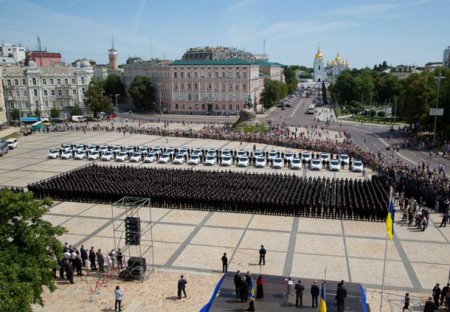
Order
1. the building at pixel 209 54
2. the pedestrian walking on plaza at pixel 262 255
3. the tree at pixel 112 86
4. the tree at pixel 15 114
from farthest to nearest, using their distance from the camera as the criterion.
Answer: the tree at pixel 112 86, the building at pixel 209 54, the tree at pixel 15 114, the pedestrian walking on plaza at pixel 262 255

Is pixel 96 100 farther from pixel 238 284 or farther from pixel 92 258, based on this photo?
pixel 238 284

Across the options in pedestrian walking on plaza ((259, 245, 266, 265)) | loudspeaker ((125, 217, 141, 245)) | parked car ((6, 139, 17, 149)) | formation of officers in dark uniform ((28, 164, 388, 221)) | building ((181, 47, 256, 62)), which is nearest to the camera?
loudspeaker ((125, 217, 141, 245))

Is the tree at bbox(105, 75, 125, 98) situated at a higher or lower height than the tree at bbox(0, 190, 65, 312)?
higher

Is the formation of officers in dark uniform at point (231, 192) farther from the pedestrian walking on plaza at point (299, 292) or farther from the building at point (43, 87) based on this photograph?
the building at point (43, 87)

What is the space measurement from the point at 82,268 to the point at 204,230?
6918 millimetres

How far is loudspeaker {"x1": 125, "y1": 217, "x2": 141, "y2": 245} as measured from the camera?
17.8 metres

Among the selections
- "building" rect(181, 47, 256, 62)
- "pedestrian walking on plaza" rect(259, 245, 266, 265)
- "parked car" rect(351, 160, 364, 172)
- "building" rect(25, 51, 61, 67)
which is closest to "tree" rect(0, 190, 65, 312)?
"pedestrian walking on plaza" rect(259, 245, 266, 265)

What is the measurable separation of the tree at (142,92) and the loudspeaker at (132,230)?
79145 millimetres

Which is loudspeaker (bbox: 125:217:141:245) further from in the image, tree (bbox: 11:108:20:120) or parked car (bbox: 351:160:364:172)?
tree (bbox: 11:108:20:120)

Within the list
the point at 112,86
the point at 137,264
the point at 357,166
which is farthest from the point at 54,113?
the point at 137,264

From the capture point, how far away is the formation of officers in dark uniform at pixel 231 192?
2592 centimetres

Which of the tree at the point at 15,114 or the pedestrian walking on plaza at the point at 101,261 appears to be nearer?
the pedestrian walking on plaza at the point at 101,261

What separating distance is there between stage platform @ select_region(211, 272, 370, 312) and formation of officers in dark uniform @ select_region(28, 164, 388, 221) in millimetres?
9939

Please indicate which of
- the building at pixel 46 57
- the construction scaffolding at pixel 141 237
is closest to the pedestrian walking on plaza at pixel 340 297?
the construction scaffolding at pixel 141 237
